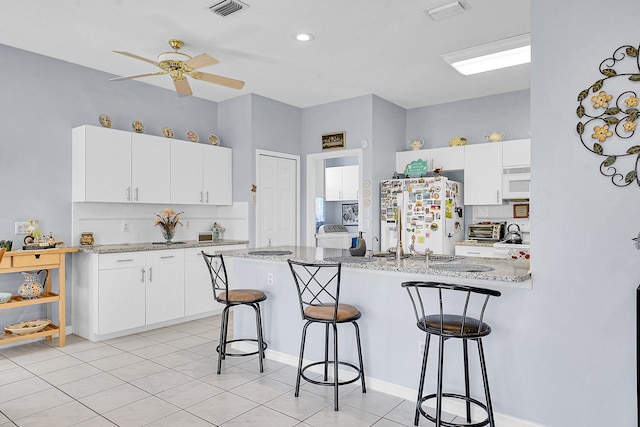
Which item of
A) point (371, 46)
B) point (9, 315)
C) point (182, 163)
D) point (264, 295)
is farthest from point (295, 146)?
point (9, 315)

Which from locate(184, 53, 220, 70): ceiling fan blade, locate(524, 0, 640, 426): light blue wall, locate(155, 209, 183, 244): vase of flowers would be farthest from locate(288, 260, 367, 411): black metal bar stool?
locate(155, 209, 183, 244): vase of flowers

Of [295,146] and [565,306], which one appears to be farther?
[295,146]

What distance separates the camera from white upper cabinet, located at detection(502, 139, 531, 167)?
16.5ft

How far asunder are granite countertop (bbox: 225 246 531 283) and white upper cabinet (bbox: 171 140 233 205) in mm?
1901

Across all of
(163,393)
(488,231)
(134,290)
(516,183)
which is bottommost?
(163,393)

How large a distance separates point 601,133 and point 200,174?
4379mm

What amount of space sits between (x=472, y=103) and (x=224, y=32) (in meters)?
3.60

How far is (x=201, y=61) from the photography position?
3654 millimetres

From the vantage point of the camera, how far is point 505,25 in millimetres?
3555

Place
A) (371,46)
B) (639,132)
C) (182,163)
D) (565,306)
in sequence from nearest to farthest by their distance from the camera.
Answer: (639,132), (565,306), (371,46), (182,163)

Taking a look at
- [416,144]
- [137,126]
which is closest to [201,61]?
→ [137,126]

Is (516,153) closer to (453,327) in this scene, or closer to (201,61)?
(453,327)

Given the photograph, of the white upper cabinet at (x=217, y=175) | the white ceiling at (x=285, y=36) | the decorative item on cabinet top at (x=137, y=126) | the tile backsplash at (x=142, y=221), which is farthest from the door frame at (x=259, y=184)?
the decorative item on cabinet top at (x=137, y=126)

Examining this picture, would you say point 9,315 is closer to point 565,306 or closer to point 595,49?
point 565,306
